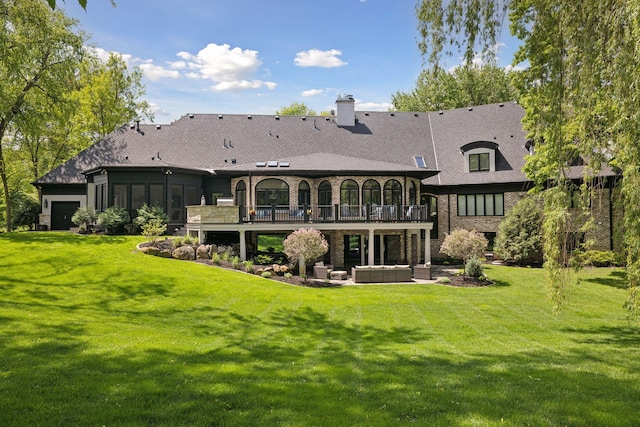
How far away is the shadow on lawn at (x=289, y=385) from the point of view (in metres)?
4.55

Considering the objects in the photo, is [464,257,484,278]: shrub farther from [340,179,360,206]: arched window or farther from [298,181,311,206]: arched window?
[298,181,311,206]: arched window

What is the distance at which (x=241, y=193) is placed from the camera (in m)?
22.5

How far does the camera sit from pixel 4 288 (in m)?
10.6

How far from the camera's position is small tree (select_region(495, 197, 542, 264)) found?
67.5 ft

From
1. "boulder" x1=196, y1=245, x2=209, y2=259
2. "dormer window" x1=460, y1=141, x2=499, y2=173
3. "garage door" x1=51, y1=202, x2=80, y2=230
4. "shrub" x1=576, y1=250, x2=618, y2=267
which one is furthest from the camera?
"garage door" x1=51, y1=202, x2=80, y2=230

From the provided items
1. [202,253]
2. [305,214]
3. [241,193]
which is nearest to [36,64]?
[241,193]

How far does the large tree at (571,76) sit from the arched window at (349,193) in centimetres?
1333

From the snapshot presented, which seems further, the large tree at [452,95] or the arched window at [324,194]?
the large tree at [452,95]

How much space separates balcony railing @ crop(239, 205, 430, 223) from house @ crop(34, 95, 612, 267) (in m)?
0.06

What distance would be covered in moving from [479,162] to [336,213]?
35.4 feet

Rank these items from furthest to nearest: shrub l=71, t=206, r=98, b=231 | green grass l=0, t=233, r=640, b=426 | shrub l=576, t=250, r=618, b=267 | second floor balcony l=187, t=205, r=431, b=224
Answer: shrub l=71, t=206, r=98, b=231, shrub l=576, t=250, r=618, b=267, second floor balcony l=187, t=205, r=431, b=224, green grass l=0, t=233, r=640, b=426

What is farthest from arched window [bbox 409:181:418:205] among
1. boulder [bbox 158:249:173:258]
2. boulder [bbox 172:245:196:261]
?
boulder [bbox 158:249:173:258]

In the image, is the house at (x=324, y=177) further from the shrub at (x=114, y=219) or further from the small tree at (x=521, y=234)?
the small tree at (x=521, y=234)

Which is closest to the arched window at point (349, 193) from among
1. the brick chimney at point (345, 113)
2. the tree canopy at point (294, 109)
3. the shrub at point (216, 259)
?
the shrub at point (216, 259)
